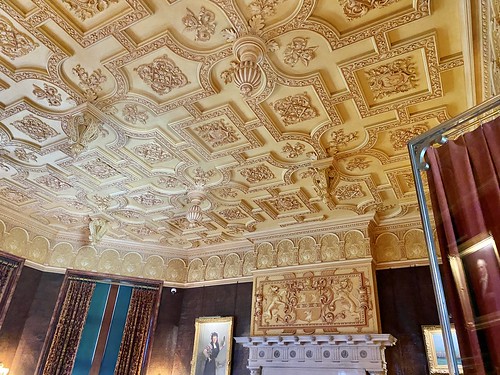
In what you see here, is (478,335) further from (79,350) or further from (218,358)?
(79,350)

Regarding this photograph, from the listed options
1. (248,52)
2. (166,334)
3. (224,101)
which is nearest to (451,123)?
(248,52)

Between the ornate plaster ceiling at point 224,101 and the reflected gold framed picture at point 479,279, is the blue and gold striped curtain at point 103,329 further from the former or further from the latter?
the reflected gold framed picture at point 479,279

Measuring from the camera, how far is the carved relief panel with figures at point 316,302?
268 inches

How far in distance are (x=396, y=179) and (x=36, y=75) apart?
233 inches

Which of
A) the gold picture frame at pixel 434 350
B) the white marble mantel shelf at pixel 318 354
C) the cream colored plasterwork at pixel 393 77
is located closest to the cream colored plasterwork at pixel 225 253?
the gold picture frame at pixel 434 350

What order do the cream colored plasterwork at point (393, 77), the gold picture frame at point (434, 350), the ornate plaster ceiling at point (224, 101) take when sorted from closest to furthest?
the ornate plaster ceiling at point (224, 101)
the cream colored plasterwork at point (393, 77)
the gold picture frame at point (434, 350)

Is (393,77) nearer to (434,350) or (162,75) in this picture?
(162,75)

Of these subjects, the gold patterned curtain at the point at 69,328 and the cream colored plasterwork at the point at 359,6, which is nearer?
the cream colored plasterwork at the point at 359,6

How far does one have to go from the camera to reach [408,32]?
3.66m

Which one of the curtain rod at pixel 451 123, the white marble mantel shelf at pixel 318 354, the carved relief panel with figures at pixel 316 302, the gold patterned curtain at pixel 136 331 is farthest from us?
the gold patterned curtain at pixel 136 331

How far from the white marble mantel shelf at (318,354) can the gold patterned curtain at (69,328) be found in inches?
159

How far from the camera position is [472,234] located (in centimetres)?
141

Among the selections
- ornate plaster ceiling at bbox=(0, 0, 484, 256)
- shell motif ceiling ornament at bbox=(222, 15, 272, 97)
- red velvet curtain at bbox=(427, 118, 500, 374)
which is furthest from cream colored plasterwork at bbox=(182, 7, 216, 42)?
red velvet curtain at bbox=(427, 118, 500, 374)

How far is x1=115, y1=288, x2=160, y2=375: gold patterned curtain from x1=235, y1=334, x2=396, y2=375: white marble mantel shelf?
8.95 ft
